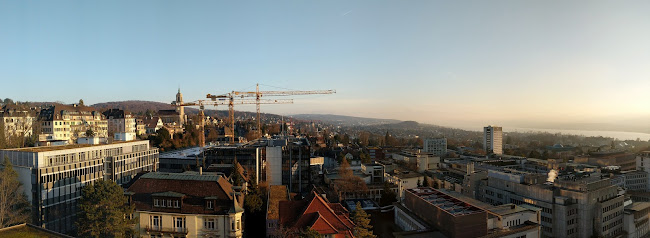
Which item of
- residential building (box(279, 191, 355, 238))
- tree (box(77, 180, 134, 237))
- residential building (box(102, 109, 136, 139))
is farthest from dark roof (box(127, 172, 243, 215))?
residential building (box(102, 109, 136, 139))

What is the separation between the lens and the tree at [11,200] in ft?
67.0

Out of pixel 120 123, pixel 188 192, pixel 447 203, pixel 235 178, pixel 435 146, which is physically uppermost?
pixel 120 123

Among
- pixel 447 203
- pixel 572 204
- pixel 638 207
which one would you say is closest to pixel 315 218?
pixel 447 203

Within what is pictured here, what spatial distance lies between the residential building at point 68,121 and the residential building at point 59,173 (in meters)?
28.1

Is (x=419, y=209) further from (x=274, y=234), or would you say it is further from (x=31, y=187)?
(x=31, y=187)

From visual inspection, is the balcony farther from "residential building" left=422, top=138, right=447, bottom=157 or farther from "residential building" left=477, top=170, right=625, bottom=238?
"residential building" left=422, top=138, right=447, bottom=157

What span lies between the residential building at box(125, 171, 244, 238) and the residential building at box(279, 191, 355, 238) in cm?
260

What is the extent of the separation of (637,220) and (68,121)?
246ft

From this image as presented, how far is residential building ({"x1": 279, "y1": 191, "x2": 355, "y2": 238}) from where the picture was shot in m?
18.4

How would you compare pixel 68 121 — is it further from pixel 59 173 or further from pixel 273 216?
pixel 273 216

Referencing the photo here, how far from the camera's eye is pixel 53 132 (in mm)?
54688

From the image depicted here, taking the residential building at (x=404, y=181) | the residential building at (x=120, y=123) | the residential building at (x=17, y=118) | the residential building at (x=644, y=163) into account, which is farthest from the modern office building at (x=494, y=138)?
the residential building at (x=17, y=118)

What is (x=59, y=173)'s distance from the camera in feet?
78.9

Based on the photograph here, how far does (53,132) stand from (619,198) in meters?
71.9
